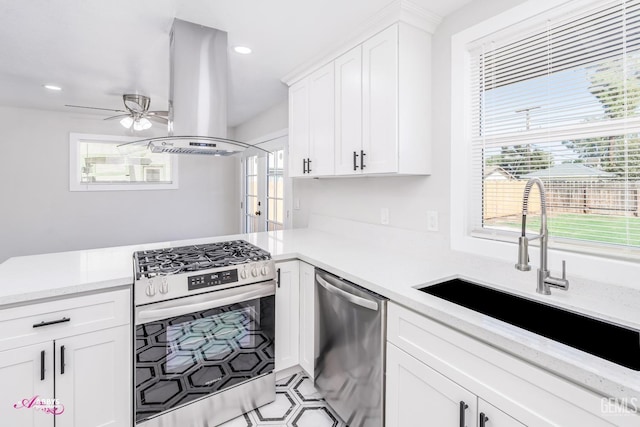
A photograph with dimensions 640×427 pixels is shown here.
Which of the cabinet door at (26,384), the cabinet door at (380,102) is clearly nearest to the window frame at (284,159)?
the cabinet door at (380,102)

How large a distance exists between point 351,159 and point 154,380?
5.42ft

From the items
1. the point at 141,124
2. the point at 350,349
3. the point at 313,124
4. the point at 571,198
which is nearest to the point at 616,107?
the point at 571,198

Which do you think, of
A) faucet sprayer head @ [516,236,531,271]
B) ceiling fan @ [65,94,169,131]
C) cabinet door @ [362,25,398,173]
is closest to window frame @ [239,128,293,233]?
ceiling fan @ [65,94,169,131]

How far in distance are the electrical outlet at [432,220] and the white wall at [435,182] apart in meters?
0.03

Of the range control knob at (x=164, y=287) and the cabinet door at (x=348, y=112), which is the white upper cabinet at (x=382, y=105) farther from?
the range control knob at (x=164, y=287)

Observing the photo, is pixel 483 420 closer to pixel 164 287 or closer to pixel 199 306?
pixel 199 306

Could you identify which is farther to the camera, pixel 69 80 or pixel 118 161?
pixel 118 161

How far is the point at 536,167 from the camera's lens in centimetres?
148

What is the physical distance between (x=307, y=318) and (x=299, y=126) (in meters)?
1.52

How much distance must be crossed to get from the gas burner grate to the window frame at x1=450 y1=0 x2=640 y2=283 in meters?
1.18

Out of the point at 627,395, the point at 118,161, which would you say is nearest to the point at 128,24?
the point at 627,395

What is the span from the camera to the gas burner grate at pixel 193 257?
5.22ft

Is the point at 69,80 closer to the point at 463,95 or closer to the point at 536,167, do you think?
the point at 463,95

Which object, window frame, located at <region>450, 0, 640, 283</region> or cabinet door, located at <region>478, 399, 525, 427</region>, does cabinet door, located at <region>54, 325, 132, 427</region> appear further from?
window frame, located at <region>450, 0, 640, 283</region>
